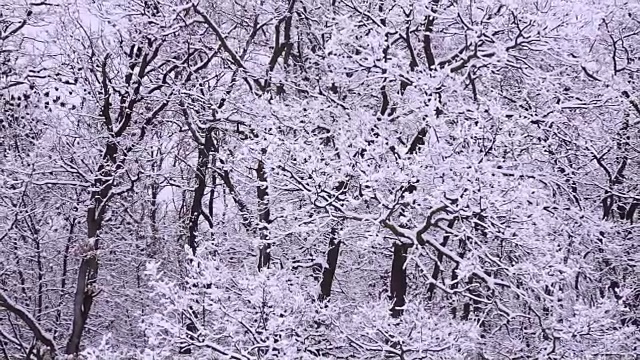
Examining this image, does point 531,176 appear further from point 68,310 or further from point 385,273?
point 68,310

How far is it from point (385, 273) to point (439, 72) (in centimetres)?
569

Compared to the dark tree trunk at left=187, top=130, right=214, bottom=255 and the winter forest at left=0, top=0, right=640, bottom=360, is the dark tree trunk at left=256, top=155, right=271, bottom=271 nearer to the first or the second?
the winter forest at left=0, top=0, right=640, bottom=360

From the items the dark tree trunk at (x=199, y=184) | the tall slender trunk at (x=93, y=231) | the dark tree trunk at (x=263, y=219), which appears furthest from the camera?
the dark tree trunk at (x=199, y=184)

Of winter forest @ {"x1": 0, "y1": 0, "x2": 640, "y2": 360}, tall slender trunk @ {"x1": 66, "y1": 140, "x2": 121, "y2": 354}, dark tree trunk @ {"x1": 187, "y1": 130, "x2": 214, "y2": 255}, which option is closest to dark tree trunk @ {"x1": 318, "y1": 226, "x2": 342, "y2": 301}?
winter forest @ {"x1": 0, "y1": 0, "x2": 640, "y2": 360}

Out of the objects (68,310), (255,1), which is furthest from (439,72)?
(68,310)

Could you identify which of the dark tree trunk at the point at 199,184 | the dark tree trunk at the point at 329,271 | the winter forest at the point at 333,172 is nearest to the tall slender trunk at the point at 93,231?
the winter forest at the point at 333,172

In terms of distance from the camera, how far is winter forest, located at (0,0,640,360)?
8.58 meters

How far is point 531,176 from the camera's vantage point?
8.80 m

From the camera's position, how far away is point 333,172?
897cm

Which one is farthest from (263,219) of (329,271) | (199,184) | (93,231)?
(199,184)

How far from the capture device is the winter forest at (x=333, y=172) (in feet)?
28.1

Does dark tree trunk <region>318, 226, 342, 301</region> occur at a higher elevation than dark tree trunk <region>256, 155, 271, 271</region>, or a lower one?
lower

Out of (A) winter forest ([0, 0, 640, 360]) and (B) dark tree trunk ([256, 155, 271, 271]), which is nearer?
(A) winter forest ([0, 0, 640, 360])

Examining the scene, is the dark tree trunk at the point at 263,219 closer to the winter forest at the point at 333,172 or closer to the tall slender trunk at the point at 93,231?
the winter forest at the point at 333,172
